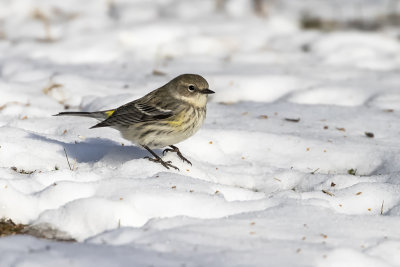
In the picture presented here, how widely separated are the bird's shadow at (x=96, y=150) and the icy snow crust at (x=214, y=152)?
2cm

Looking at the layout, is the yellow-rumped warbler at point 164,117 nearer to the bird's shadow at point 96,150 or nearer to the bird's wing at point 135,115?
the bird's wing at point 135,115

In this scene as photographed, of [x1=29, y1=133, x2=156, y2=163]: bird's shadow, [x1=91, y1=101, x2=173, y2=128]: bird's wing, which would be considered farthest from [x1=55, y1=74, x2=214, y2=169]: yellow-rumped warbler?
[x1=29, y1=133, x2=156, y2=163]: bird's shadow

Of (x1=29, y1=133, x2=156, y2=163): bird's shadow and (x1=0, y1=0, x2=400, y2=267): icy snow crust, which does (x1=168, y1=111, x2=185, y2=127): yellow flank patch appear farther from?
(x1=29, y1=133, x2=156, y2=163): bird's shadow

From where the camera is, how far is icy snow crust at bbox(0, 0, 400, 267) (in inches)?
148

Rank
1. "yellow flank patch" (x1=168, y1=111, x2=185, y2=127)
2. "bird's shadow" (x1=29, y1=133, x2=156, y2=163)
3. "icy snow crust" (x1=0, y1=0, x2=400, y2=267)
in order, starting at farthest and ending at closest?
"bird's shadow" (x1=29, y1=133, x2=156, y2=163) → "yellow flank patch" (x1=168, y1=111, x2=185, y2=127) → "icy snow crust" (x1=0, y1=0, x2=400, y2=267)

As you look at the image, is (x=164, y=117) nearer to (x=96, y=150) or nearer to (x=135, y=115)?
(x=135, y=115)

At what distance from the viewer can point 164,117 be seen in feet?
17.9

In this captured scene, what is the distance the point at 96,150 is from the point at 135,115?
20.2 inches

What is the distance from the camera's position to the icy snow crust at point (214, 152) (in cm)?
377

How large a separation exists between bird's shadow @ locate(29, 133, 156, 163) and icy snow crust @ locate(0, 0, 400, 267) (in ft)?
0.06

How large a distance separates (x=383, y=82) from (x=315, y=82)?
0.92 metres

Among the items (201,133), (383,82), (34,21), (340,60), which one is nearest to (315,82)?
(383,82)

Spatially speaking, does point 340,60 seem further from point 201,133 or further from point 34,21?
point 34,21

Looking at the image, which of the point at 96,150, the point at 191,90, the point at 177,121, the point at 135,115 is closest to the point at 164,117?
the point at 177,121
